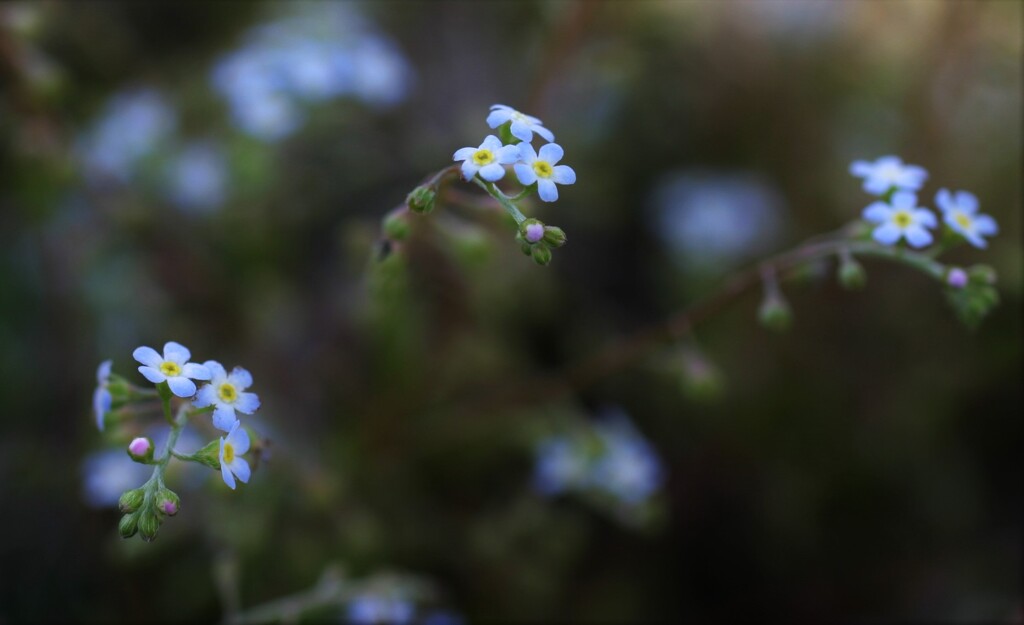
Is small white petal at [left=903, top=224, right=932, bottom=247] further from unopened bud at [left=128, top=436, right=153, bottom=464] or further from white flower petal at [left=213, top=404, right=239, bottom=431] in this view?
unopened bud at [left=128, top=436, right=153, bottom=464]

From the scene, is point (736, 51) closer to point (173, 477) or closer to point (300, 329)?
point (300, 329)

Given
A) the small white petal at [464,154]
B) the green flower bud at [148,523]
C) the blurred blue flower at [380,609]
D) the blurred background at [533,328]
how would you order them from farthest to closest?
the blurred background at [533,328]
the blurred blue flower at [380,609]
the small white petal at [464,154]
the green flower bud at [148,523]

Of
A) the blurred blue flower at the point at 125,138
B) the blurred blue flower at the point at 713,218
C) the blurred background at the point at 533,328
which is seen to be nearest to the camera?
the blurred background at the point at 533,328

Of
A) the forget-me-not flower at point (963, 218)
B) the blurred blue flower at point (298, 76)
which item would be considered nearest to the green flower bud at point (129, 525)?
the forget-me-not flower at point (963, 218)

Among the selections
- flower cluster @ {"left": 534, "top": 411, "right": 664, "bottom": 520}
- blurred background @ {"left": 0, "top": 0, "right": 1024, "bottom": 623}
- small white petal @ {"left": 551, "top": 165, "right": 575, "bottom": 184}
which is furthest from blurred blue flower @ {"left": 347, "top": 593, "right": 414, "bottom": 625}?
small white petal @ {"left": 551, "top": 165, "right": 575, "bottom": 184}

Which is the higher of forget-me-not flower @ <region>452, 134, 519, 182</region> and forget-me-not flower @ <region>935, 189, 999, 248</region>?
forget-me-not flower @ <region>935, 189, 999, 248</region>

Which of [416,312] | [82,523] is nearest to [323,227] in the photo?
[416,312]

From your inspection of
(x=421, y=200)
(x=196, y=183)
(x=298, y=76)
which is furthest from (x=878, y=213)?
(x=196, y=183)

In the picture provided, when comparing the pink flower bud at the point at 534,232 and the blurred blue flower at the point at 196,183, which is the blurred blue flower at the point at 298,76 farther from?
the pink flower bud at the point at 534,232

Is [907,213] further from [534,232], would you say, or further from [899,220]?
[534,232]
